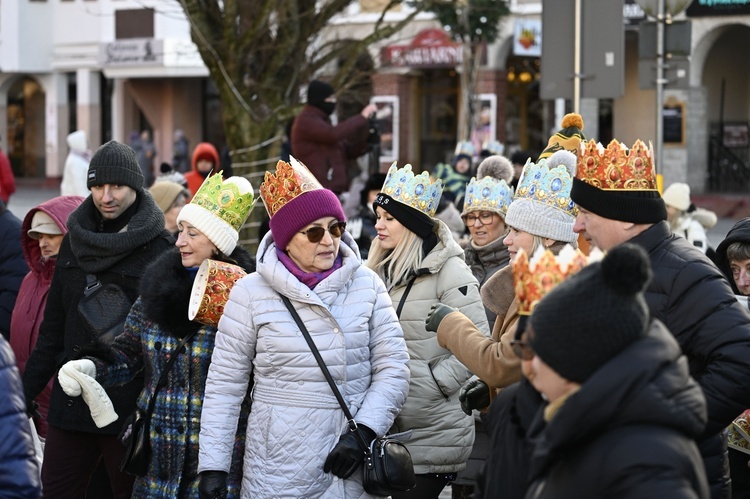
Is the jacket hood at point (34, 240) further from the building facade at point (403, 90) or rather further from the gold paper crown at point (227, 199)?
the building facade at point (403, 90)

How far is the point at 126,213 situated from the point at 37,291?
3.12ft

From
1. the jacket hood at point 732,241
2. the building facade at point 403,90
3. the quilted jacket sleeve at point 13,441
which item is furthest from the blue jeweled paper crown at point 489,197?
the building facade at point 403,90

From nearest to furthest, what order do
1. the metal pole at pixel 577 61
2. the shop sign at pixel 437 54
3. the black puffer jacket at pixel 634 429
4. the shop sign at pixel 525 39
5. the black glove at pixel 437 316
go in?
1. the black puffer jacket at pixel 634 429
2. the black glove at pixel 437 316
3. the metal pole at pixel 577 61
4. the shop sign at pixel 525 39
5. the shop sign at pixel 437 54

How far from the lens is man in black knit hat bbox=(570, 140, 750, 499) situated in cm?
426

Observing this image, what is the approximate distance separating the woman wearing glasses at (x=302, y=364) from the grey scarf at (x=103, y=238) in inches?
45.9

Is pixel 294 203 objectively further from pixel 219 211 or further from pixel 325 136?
pixel 325 136

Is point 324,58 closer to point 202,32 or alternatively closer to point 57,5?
point 202,32

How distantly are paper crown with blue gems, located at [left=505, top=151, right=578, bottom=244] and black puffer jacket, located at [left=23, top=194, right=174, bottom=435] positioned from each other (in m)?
1.86

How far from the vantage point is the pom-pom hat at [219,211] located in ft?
18.4

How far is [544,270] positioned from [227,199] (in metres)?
2.58

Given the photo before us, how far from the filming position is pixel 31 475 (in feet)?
11.2

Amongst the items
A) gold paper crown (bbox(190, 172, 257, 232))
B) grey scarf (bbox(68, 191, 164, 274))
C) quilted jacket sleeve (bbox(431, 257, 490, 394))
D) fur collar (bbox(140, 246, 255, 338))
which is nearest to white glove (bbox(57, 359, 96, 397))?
fur collar (bbox(140, 246, 255, 338))

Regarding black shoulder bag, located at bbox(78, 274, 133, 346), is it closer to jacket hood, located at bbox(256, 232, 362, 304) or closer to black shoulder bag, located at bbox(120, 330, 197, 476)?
black shoulder bag, located at bbox(120, 330, 197, 476)

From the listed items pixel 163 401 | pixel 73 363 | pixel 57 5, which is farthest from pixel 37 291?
pixel 57 5
